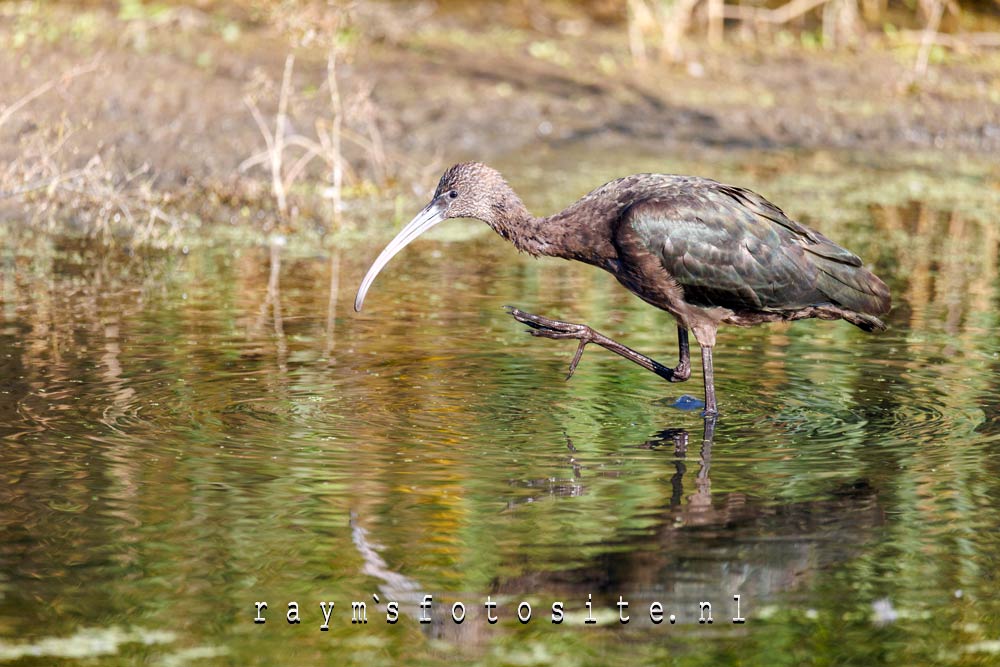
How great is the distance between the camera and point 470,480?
669 centimetres

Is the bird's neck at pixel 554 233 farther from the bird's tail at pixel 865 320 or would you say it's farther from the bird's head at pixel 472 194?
the bird's tail at pixel 865 320

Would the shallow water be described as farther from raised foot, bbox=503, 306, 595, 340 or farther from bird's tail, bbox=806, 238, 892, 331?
bird's tail, bbox=806, 238, 892, 331

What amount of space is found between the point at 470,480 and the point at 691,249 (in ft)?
5.92

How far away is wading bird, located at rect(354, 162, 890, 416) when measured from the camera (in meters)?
7.80

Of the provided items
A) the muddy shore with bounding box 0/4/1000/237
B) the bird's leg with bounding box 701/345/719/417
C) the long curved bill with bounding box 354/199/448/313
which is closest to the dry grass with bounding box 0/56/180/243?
the muddy shore with bounding box 0/4/1000/237

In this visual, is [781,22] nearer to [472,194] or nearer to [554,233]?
[472,194]

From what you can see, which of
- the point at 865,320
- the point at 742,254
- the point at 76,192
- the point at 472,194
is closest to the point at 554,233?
the point at 472,194

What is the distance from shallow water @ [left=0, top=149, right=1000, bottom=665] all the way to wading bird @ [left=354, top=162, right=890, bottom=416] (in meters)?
0.44

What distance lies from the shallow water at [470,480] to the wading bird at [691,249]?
0.44 meters

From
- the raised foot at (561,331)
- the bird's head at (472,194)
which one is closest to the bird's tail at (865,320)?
the raised foot at (561,331)

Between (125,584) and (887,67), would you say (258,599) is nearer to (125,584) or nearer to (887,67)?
(125,584)

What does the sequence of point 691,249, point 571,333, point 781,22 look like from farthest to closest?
point 781,22 < point 571,333 < point 691,249

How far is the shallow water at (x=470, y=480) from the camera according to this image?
521 cm

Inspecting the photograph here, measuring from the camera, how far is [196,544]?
5.93 m
